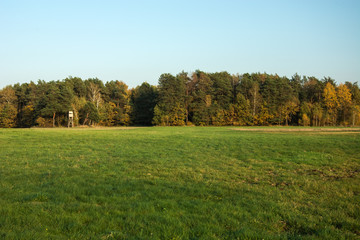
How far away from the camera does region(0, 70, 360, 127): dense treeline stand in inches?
2894

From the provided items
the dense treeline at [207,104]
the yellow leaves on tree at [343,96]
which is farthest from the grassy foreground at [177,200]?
the yellow leaves on tree at [343,96]

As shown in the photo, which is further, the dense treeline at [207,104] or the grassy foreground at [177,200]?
the dense treeline at [207,104]

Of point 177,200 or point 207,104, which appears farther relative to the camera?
point 207,104

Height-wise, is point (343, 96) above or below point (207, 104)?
above

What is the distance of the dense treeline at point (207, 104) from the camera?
73.5 m

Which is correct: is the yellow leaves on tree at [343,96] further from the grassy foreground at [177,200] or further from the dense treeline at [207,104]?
the grassy foreground at [177,200]

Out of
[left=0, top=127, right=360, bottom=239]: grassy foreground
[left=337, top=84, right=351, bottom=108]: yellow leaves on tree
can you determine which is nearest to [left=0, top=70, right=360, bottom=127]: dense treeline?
[left=337, top=84, right=351, bottom=108]: yellow leaves on tree

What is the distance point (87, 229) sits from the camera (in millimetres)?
5336

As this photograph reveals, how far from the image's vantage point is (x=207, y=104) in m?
76.1

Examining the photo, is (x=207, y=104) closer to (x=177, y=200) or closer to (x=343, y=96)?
(x=343, y=96)

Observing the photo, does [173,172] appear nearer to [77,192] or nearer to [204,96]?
[77,192]

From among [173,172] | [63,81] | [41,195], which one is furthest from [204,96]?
[41,195]

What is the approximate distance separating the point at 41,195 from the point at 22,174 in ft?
13.0

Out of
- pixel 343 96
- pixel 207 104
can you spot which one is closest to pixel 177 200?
pixel 207 104
